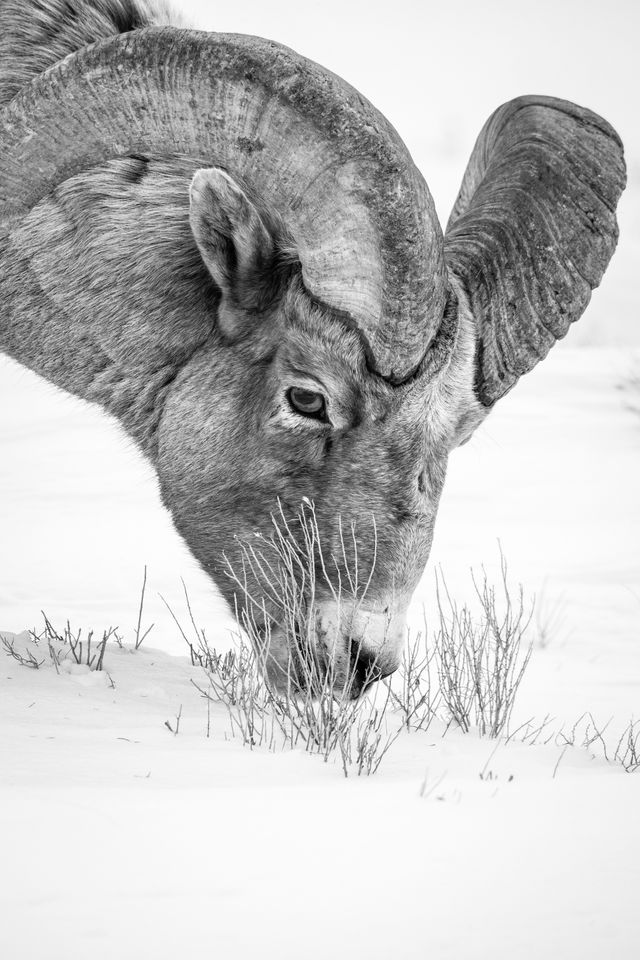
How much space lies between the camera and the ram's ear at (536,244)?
4203 millimetres

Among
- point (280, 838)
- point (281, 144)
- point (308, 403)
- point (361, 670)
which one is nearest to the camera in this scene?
point (280, 838)

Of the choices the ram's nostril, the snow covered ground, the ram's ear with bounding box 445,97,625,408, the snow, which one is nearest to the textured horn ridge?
the ram's ear with bounding box 445,97,625,408

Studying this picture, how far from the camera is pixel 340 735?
348cm

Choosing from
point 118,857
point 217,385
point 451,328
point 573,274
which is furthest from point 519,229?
point 118,857

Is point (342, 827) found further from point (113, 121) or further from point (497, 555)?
point (497, 555)

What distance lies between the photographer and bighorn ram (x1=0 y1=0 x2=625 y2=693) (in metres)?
3.60

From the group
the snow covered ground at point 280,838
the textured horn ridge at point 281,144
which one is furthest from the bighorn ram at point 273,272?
the snow covered ground at point 280,838

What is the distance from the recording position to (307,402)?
4051mm

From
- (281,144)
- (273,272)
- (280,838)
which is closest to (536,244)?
(273,272)

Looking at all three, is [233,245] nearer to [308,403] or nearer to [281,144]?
[281,144]

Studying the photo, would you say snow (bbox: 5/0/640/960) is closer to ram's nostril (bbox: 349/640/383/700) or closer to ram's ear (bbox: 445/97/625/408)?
ram's nostril (bbox: 349/640/383/700)

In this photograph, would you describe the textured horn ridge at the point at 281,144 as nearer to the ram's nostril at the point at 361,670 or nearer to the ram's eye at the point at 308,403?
the ram's eye at the point at 308,403

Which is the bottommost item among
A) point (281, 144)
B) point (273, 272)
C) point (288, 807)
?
point (288, 807)

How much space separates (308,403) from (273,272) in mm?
586
